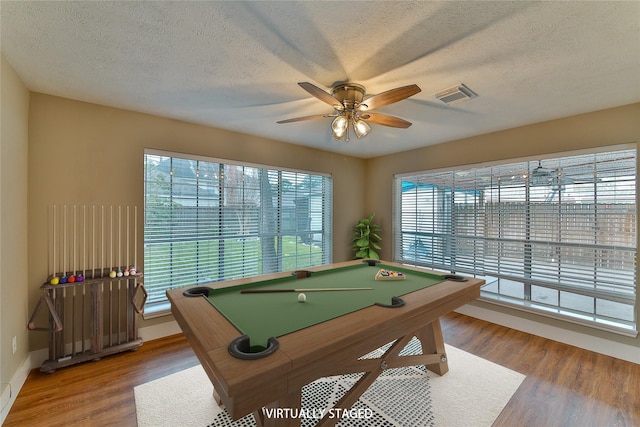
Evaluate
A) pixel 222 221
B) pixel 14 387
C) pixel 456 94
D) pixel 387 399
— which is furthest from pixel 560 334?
pixel 14 387

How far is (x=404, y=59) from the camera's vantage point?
1.90 m

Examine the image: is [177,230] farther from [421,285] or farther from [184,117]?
[421,285]

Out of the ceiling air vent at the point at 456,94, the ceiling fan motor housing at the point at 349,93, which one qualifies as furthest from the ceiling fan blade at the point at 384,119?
the ceiling air vent at the point at 456,94

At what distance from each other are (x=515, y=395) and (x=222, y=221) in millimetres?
3536

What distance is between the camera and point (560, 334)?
305 cm

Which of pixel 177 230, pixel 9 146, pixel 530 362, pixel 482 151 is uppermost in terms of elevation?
pixel 482 151

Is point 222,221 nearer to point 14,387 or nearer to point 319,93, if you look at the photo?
point 14,387

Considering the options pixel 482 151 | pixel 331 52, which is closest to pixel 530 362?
pixel 482 151

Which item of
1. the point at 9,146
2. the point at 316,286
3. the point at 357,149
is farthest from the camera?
the point at 357,149

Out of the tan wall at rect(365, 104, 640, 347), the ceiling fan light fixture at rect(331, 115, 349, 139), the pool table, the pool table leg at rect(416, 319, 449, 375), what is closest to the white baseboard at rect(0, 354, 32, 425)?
the pool table

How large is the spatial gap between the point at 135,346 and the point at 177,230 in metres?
1.29

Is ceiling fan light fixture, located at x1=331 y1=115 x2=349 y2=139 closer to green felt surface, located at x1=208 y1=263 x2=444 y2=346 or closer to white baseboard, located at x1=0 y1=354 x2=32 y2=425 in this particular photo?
green felt surface, located at x1=208 y1=263 x2=444 y2=346

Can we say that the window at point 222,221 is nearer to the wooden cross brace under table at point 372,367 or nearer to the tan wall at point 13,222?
the tan wall at point 13,222

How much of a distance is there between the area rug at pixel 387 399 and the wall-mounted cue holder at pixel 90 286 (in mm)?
860
